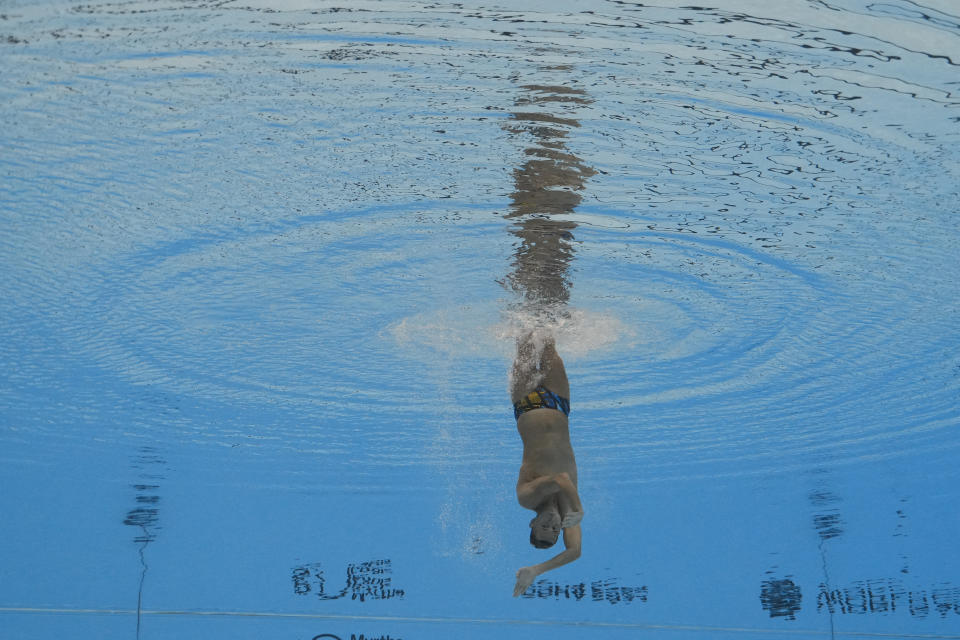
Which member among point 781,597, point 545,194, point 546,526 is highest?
point 545,194

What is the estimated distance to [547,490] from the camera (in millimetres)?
5090

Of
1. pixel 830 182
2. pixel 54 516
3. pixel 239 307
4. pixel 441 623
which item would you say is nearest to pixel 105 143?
pixel 239 307

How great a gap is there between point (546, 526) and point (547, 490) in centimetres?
24

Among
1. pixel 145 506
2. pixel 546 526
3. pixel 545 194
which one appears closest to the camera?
pixel 546 526

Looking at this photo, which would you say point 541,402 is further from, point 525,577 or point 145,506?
point 145,506

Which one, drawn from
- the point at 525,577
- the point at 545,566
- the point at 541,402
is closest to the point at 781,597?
the point at 541,402

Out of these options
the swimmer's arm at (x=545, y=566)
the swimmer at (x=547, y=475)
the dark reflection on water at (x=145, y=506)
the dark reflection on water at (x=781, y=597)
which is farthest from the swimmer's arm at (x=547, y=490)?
the dark reflection on water at (x=781, y=597)

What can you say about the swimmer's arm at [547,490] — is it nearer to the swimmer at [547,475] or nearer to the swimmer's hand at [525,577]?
the swimmer at [547,475]

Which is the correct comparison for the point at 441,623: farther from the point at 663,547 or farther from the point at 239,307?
the point at 239,307

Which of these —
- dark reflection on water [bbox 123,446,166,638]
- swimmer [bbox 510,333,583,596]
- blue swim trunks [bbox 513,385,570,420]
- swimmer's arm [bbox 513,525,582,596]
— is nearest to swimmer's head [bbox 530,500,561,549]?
swimmer [bbox 510,333,583,596]

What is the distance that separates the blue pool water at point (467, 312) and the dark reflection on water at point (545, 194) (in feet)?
0.11

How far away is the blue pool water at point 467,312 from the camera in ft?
16.7

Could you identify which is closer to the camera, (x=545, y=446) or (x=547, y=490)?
(x=547, y=490)

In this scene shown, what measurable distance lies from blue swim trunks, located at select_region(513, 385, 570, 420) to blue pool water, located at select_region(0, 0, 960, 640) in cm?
123
